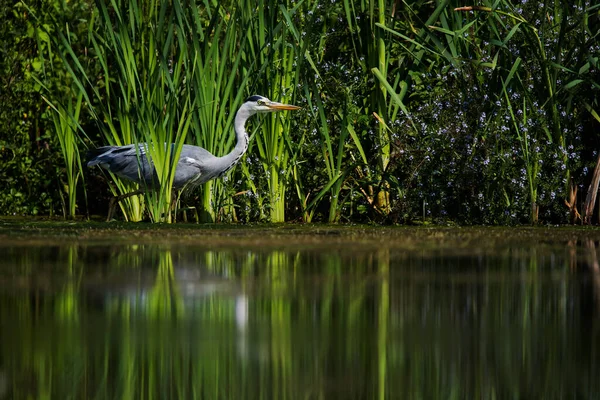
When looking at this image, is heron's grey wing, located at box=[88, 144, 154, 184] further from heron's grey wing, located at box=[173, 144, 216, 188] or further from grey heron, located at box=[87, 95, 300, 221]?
heron's grey wing, located at box=[173, 144, 216, 188]

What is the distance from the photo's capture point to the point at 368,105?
8.48 metres

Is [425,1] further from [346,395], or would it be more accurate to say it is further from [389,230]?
[346,395]

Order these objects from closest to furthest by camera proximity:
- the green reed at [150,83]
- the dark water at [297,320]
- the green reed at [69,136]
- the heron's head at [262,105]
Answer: the dark water at [297,320] < the green reed at [150,83] < the heron's head at [262,105] < the green reed at [69,136]

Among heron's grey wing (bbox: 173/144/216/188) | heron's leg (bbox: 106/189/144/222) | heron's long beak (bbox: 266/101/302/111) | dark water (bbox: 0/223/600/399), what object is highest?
heron's long beak (bbox: 266/101/302/111)

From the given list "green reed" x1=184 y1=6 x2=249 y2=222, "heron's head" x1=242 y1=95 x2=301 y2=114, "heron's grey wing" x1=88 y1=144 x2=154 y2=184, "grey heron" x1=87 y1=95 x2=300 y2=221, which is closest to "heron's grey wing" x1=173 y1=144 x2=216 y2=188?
"grey heron" x1=87 y1=95 x2=300 y2=221

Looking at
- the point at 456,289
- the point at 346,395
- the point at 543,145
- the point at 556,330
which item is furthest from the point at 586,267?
the point at 346,395

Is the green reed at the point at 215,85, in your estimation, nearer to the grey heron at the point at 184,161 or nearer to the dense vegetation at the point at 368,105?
the dense vegetation at the point at 368,105

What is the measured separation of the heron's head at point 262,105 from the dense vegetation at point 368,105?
5.5 inches

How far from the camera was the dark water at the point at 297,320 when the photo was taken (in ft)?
8.99

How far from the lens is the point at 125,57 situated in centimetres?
772

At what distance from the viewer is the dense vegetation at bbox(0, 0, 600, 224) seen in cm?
775

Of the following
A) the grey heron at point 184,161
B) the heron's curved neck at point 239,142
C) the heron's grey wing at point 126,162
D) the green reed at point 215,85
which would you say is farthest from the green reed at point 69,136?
the heron's curved neck at point 239,142

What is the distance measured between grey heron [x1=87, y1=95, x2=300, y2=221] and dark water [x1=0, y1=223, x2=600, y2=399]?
4.59 ft

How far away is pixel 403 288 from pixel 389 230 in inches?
109
